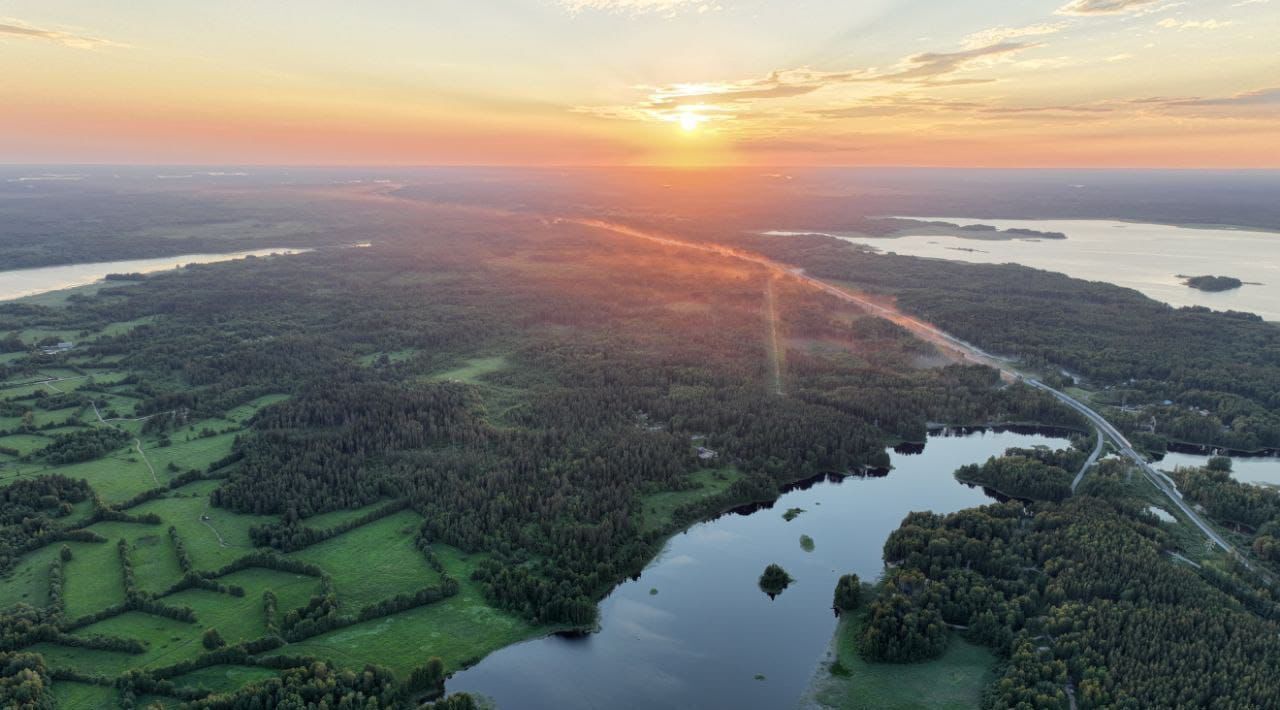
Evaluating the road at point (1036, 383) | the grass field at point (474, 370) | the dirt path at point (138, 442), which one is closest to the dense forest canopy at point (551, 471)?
the dirt path at point (138, 442)

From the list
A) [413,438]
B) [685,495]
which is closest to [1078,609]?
[685,495]

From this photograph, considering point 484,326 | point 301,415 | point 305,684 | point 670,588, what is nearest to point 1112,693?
point 670,588

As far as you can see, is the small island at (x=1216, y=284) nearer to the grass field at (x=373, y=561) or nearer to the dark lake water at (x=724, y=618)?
the dark lake water at (x=724, y=618)

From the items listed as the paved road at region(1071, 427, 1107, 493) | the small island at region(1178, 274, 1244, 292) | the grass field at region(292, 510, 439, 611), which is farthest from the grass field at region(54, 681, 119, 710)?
the small island at region(1178, 274, 1244, 292)

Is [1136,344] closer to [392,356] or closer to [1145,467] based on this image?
[1145,467]

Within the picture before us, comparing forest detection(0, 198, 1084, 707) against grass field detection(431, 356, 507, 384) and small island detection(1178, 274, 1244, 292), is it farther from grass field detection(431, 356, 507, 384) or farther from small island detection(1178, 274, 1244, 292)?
small island detection(1178, 274, 1244, 292)

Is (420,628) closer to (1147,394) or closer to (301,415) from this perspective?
(301,415)

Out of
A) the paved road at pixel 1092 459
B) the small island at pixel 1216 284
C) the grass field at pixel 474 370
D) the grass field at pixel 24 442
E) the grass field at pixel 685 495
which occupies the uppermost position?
the small island at pixel 1216 284
